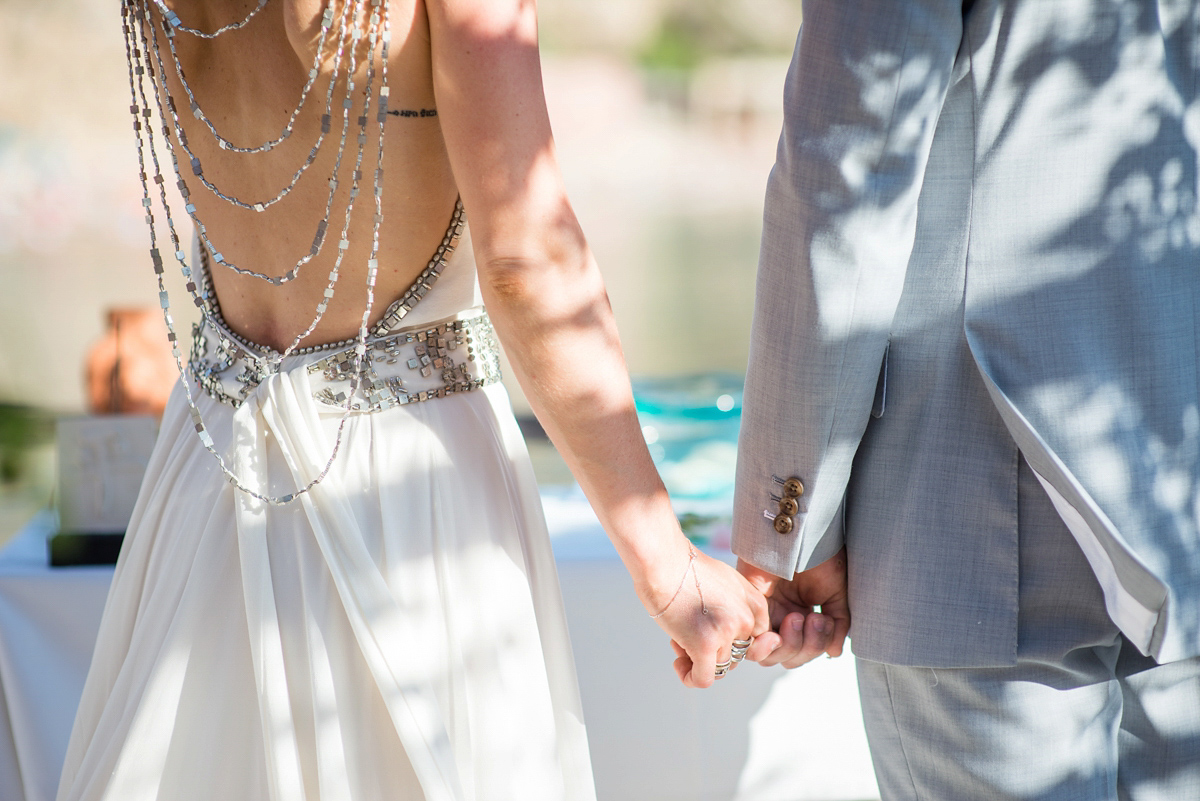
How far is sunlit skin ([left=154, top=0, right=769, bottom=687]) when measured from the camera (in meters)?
0.85

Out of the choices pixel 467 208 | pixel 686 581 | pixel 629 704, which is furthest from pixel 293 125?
pixel 629 704

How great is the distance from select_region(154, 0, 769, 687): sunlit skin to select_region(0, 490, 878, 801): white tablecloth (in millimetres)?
778

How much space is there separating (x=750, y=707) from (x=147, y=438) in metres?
1.24

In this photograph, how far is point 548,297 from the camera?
3.05 ft

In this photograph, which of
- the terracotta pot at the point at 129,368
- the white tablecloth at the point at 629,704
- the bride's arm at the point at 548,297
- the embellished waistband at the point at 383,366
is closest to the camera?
the bride's arm at the point at 548,297

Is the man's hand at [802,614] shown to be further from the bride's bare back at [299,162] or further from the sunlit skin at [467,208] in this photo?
the bride's bare back at [299,162]

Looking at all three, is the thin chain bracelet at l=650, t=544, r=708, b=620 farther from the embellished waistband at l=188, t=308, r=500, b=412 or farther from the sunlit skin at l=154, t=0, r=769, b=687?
the embellished waistband at l=188, t=308, r=500, b=412

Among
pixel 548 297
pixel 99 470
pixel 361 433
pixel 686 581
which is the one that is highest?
pixel 548 297

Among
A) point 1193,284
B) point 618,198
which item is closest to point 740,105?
point 618,198

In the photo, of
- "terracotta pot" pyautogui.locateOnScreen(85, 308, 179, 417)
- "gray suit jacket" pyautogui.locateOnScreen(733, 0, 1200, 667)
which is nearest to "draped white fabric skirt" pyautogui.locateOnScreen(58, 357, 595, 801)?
"gray suit jacket" pyautogui.locateOnScreen(733, 0, 1200, 667)

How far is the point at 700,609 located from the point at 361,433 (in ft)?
1.42

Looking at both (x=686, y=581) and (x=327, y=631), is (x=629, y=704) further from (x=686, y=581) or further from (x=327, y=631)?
(x=327, y=631)

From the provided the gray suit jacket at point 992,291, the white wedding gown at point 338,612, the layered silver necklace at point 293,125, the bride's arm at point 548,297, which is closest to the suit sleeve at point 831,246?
the gray suit jacket at point 992,291

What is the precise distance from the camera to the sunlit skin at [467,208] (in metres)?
0.85
